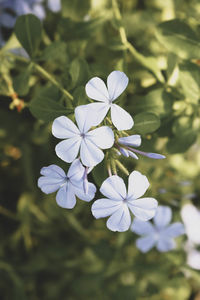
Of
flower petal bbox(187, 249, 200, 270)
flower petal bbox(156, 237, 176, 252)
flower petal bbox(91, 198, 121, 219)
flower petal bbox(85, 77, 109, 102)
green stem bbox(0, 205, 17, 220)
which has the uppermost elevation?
flower petal bbox(85, 77, 109, 102)

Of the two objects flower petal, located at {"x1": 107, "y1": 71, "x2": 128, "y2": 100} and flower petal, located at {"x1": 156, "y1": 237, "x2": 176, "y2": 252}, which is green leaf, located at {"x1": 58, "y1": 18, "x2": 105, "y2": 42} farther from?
flower petal, located at {"x1": 156, "y1": 237, "x2": 176, "y2": 252}

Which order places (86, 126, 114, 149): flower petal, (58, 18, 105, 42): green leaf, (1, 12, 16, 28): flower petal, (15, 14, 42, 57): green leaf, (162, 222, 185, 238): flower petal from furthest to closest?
(1, 12, 16, 28): flower petal < (162, 222, 185, 238): flower petal < (58, 18, 105, 42): green leaf < (15, 14, 42, 57): green leaf < (86, 126, 114, 149): flower petal

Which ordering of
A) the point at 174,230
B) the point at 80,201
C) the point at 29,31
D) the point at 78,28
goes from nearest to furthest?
the point at 29,31, the point at 78,28, the point at 174,230, the point at 80,201

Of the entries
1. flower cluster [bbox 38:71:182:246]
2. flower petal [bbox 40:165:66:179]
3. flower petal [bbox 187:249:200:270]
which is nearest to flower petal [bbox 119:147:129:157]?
flower cluster [bbox 38:71:182:246]

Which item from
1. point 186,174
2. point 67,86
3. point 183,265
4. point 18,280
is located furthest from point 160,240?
point 67,86

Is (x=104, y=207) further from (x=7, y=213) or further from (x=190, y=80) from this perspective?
(x=7, y=213)

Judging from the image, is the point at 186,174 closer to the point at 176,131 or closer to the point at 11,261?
the point at 176,131

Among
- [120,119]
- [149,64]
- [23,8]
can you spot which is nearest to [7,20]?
[23,8]
